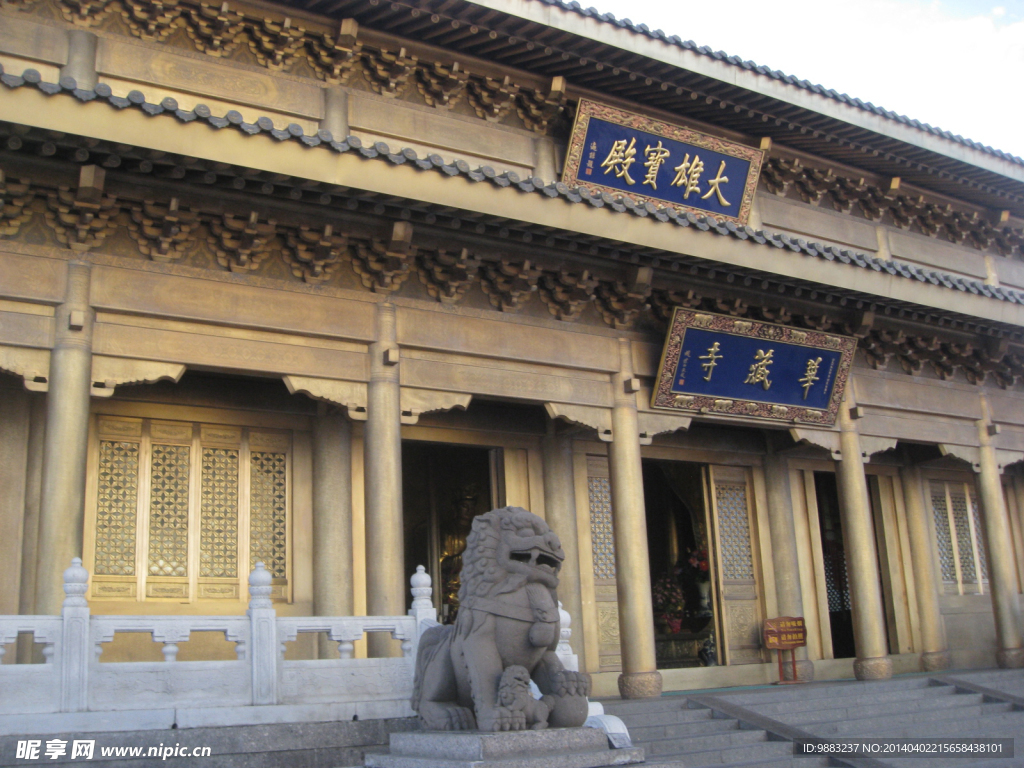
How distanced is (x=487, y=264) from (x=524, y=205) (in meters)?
0.88

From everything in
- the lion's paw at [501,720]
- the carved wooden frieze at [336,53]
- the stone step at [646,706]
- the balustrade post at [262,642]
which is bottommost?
the stone step at [646,706]

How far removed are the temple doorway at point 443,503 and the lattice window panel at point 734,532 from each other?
8.47ft

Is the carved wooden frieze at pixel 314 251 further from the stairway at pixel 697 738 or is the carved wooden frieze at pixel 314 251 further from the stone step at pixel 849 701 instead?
the stone step at pixel 849 701

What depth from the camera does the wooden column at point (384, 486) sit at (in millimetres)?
7629

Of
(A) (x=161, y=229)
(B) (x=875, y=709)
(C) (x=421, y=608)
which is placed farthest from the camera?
(B) (x=875, y=709)

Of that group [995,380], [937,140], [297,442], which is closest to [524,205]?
[297,442]

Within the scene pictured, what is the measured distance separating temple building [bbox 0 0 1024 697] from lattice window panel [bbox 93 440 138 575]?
24 millimetres

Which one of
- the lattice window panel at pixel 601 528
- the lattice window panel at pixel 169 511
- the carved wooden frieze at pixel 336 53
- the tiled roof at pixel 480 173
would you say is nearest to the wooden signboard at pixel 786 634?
the lattice window panel at pixel 601 528

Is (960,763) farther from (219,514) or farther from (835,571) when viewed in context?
(835,571)

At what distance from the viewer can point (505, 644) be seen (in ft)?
17.0

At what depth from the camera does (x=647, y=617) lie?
28.8ft

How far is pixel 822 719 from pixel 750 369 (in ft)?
10.9

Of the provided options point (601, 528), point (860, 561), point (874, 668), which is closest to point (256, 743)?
point (601, 528)

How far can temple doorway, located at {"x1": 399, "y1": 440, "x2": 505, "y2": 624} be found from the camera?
1155cm
